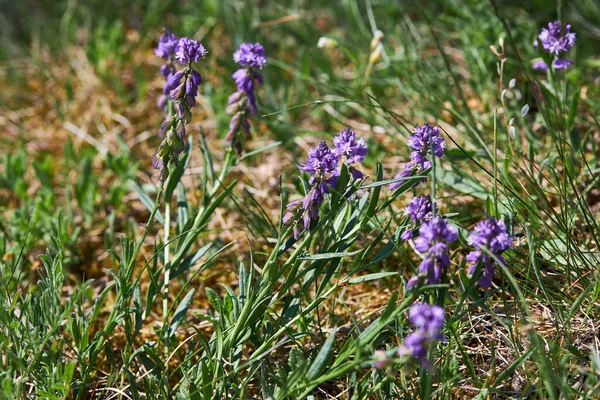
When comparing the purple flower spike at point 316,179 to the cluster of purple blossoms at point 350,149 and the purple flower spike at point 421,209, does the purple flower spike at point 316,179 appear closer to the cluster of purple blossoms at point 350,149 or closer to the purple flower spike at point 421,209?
the cluster of purple blossoms at point 350,149

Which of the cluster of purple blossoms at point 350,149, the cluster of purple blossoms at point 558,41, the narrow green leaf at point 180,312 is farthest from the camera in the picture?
the cluster of purple blossoms at point 558,41

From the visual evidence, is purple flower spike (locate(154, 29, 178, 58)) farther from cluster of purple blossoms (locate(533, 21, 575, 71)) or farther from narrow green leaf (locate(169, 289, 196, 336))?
cluster of purple blossoms (locate(533, 21, 575, 71))

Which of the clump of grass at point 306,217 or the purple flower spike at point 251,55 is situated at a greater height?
the purple flower spike at point 251,55

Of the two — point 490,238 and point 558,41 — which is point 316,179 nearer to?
point 490,238

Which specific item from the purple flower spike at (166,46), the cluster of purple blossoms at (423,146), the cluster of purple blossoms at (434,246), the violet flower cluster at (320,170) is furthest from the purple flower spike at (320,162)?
the purple flower spike at (166,46)

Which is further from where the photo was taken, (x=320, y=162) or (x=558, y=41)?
(x=558, y=41)

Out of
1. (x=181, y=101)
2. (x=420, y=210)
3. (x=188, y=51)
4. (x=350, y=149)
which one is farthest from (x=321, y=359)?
(x=188, y=51)

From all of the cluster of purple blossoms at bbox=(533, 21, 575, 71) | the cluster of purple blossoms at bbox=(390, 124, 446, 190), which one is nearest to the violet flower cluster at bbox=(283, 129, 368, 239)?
the cluster of purple blossoms at bbox=(390, 124, 446, 190)

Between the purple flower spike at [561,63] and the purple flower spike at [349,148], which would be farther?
the purple flower spike at [561,63]
